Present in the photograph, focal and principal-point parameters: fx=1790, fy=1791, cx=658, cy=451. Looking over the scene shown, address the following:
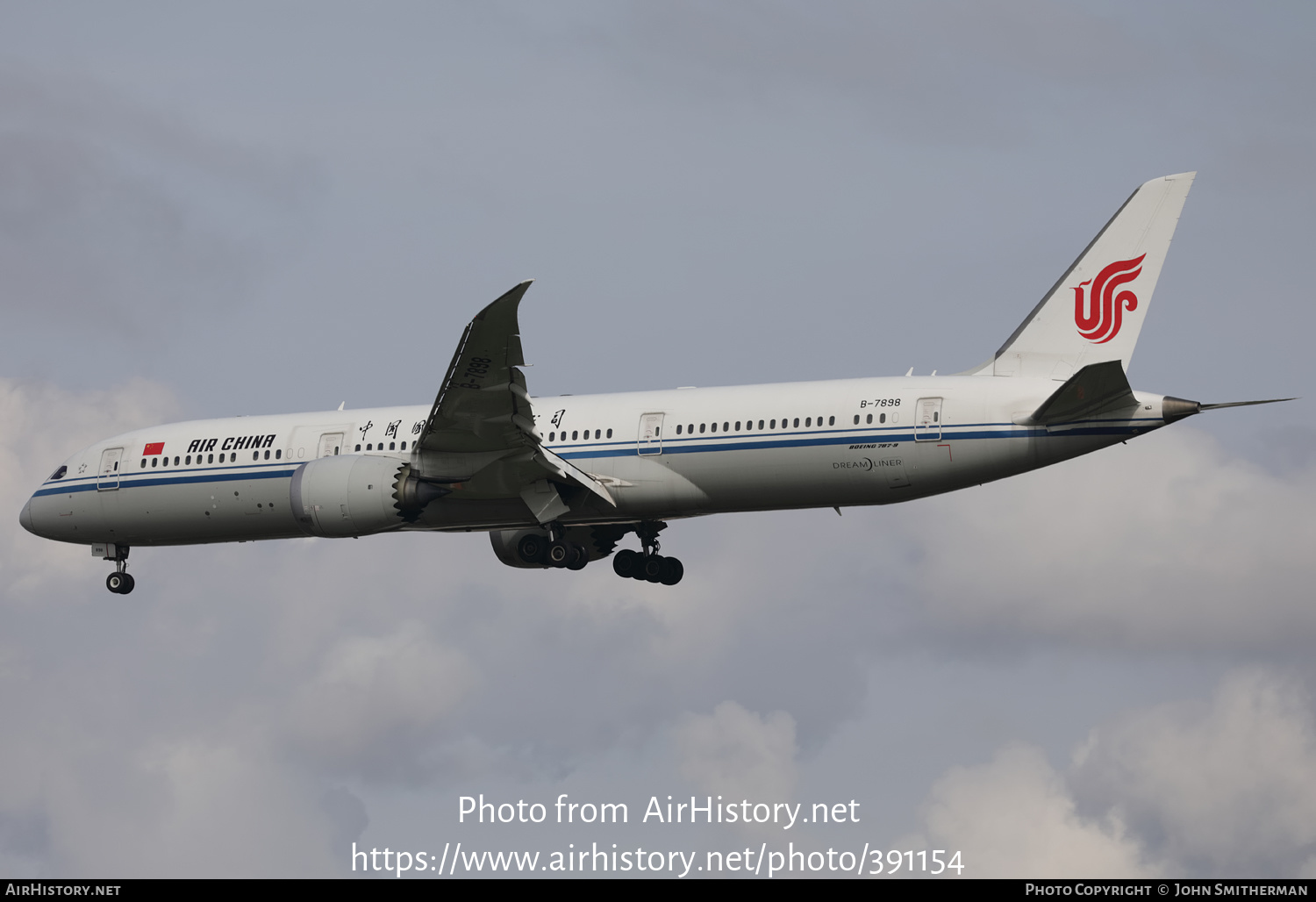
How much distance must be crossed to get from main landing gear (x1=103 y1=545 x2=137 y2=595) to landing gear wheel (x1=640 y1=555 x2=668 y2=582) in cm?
1192

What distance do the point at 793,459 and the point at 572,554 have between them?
20.5 feet

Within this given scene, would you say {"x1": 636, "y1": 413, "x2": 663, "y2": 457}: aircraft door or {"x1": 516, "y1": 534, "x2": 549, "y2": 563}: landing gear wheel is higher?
{"x1": 636, "y1": 413, "x2": 663, "y2": 457}: aircraft door

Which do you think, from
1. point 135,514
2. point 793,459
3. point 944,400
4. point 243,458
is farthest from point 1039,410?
point 135,514

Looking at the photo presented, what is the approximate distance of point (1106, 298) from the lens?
116ft

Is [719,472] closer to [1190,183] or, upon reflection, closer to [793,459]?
[793,459]

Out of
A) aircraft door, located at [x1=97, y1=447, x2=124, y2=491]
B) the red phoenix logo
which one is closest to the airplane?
the red phoenix logo

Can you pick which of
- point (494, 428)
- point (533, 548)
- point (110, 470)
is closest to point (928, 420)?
point (494, 428)

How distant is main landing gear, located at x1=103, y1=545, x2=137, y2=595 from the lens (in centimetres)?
4131

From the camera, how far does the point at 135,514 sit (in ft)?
132

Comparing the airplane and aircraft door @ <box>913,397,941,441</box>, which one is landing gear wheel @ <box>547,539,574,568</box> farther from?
aircraft door @ <box>913,397,941,441</box>

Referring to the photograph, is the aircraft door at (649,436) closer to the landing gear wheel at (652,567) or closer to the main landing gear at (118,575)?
the landing gear wheel at (652,567)

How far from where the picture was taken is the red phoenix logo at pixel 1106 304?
35250 millimetres

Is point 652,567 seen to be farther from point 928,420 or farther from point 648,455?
point 928,420

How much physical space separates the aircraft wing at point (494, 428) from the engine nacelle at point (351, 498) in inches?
37.6
